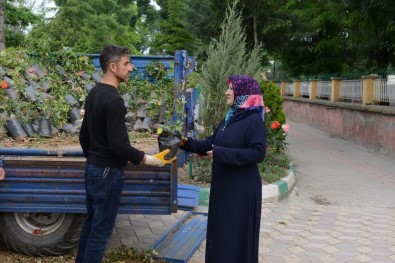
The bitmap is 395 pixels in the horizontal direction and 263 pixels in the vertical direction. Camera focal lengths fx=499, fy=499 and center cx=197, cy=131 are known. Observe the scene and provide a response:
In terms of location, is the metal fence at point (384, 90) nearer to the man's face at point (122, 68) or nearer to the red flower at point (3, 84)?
the red flower at point (3, 84)

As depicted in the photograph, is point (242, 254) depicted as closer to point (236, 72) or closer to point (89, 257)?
point (89, 257)

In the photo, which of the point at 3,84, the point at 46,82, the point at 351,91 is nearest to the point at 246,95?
the point at 3,84

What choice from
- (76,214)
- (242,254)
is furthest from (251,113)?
(76,214)

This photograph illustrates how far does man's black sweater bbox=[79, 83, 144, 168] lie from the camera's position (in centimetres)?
326

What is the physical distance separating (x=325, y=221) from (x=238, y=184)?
3.17m

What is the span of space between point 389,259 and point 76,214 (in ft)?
9.92

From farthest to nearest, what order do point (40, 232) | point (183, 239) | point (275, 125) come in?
point (275, 125) → point (183, 239) → point (40, 232)

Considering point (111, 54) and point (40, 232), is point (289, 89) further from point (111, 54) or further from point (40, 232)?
point (111, 54)

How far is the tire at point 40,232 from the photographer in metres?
4.23

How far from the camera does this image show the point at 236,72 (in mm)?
8023

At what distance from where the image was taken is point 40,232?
4273mm

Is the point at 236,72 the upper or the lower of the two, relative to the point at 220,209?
upper

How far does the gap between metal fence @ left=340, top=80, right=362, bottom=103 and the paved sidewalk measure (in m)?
5.28

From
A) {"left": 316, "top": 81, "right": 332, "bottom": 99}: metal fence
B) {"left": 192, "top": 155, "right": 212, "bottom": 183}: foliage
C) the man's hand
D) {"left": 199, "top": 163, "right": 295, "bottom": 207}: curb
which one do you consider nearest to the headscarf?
the man's hand
